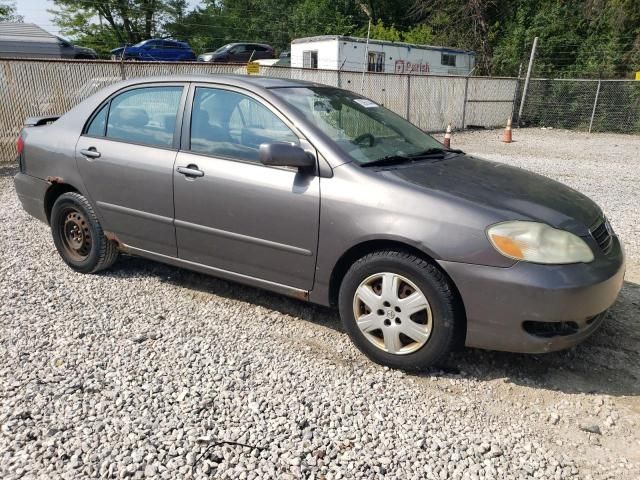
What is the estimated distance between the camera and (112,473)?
2.31m

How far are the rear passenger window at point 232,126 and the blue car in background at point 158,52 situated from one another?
2308 centimetres

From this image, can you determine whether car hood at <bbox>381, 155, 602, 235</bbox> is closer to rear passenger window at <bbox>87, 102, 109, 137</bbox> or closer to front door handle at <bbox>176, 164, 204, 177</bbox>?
front door handle at <bbox>176, 164, 204, 177</bbox>

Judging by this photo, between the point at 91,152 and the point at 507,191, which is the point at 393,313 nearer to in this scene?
the point at 507,191

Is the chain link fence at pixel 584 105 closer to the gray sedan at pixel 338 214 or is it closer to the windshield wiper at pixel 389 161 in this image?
the gray sedan at pixel 338 214

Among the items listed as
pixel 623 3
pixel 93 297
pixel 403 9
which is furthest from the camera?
pixel 403 9

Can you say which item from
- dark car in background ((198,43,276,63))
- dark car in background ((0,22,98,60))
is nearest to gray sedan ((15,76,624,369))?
dark car in background ((0,22,98,60))

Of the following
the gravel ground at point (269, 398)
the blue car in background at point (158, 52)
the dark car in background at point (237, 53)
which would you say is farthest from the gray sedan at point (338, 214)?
the dark car in background at point (237, 53)

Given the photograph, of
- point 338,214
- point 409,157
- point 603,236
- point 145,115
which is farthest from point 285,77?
point 603,236

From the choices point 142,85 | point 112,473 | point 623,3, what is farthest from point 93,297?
point 623,3

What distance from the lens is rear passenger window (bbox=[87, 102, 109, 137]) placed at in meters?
4.29

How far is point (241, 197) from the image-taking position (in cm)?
348

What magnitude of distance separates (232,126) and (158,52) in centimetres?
2390

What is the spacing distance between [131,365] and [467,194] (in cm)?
216

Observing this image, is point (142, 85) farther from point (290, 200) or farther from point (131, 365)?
point (131, 365)
